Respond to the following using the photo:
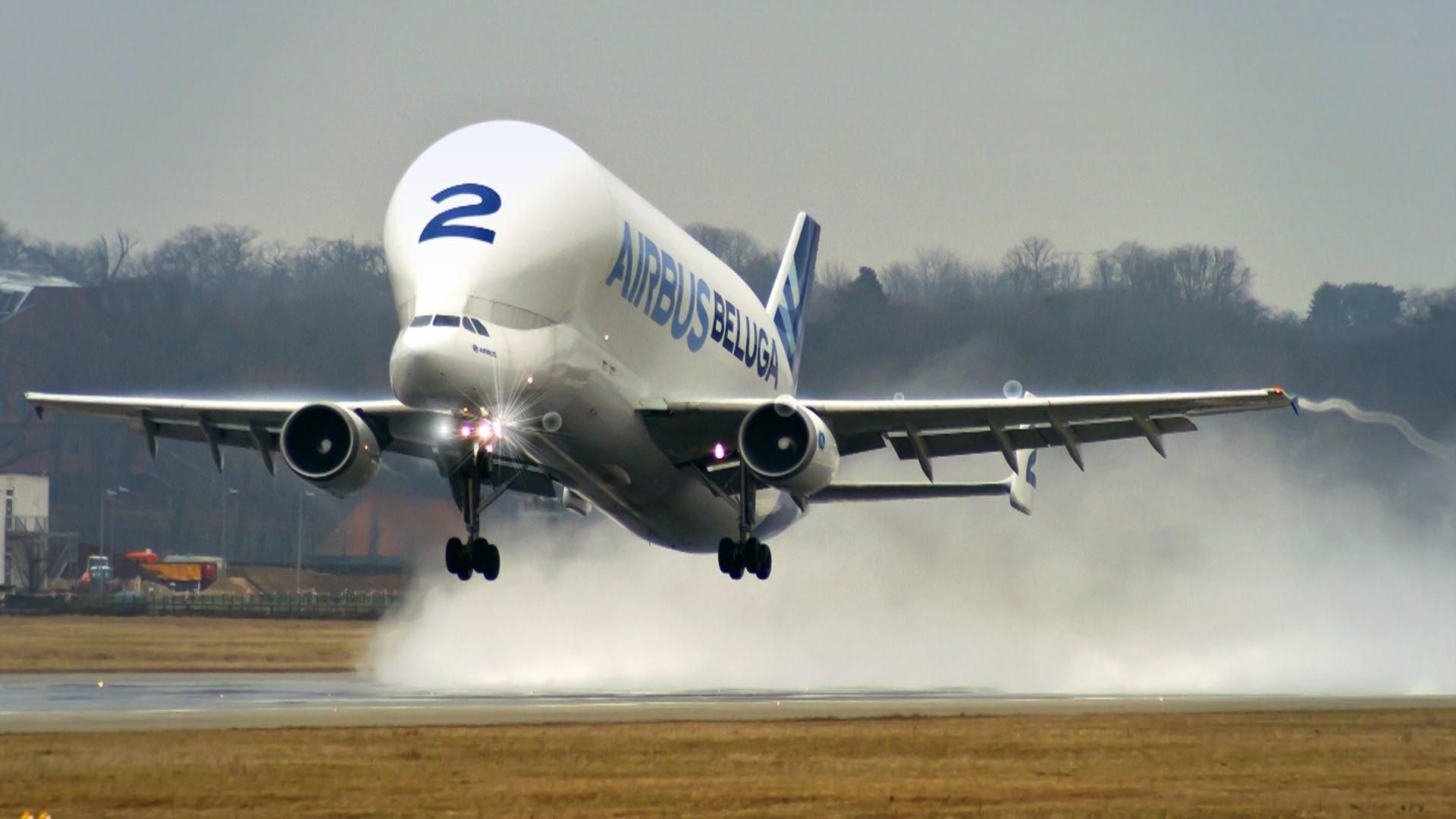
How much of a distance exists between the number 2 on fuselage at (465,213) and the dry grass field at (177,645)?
19589 mm

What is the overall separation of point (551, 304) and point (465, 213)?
182cm

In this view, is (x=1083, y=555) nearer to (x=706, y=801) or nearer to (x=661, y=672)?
(x=661, y=672)

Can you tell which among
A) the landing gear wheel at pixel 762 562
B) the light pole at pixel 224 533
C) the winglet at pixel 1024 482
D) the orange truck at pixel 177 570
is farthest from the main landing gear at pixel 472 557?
the light pole at pixel 224 533

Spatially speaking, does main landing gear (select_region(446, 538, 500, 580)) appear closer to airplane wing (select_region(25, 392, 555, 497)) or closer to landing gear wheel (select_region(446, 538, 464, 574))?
landing gear wheel (select_region(446, 538, 464, 574))

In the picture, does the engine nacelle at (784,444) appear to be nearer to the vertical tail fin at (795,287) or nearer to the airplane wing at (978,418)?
the airplane wing at (978,418)

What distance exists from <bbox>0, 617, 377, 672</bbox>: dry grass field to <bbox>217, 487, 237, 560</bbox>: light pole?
17.2m

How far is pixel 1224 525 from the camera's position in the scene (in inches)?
2056

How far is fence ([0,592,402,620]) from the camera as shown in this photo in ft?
220

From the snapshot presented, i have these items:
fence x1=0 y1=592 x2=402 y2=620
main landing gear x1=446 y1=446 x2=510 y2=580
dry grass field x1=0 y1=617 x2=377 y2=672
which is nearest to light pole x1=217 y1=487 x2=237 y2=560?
fence x1=0 y1=592 x2=402 y2=620

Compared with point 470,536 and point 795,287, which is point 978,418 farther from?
point 795,287

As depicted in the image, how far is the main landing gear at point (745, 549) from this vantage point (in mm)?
36375

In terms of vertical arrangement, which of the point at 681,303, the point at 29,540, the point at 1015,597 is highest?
the point at 681,303

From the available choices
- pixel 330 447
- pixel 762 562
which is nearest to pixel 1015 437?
pixel 762 562

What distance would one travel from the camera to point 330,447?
33656 mm
